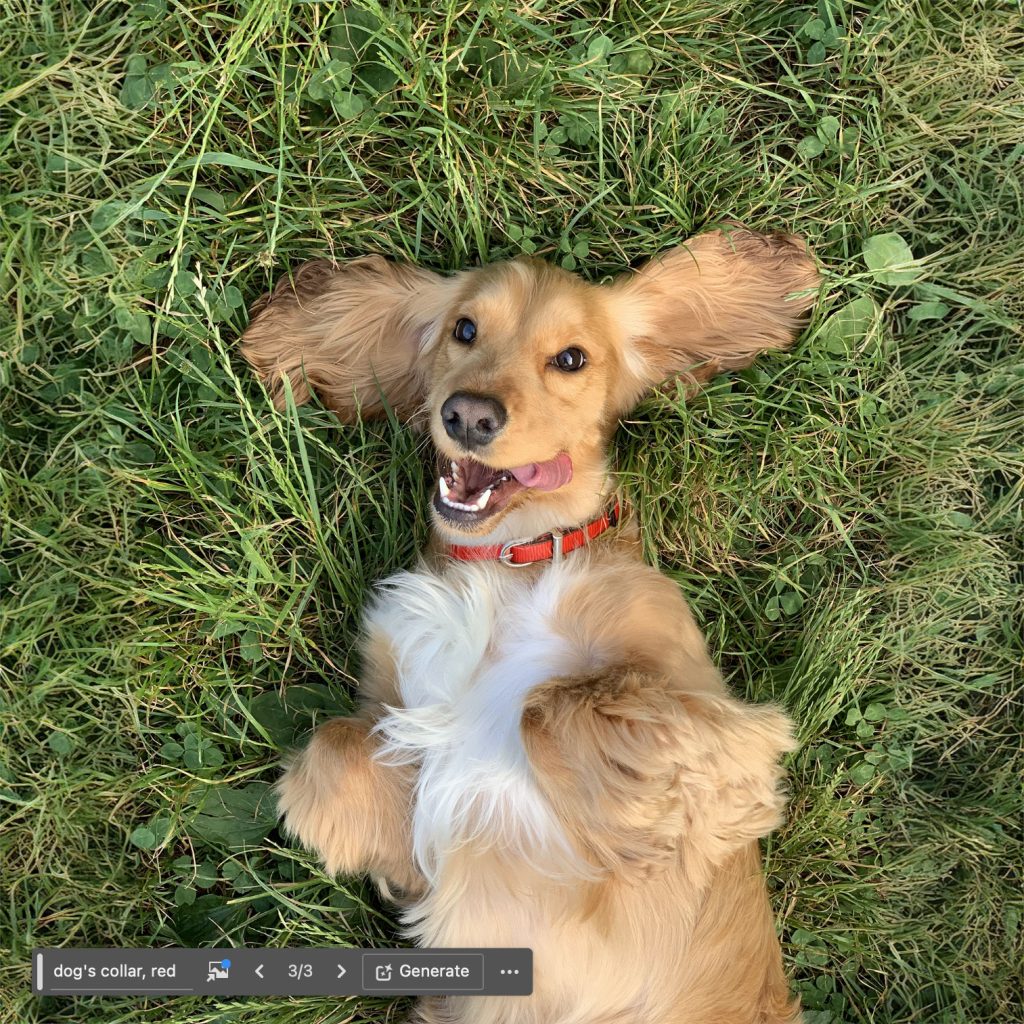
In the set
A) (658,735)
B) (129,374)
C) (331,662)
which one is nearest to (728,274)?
(658,735)

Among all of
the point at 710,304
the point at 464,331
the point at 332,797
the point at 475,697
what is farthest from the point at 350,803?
the point at 710,304

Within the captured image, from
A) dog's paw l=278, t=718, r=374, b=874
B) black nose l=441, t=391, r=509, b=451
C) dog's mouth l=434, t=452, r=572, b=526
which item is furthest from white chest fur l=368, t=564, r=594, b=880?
black nose l=441, t=391, r=509, b=451

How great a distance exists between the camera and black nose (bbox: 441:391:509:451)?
2.58 meters

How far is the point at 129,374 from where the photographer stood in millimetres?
3363

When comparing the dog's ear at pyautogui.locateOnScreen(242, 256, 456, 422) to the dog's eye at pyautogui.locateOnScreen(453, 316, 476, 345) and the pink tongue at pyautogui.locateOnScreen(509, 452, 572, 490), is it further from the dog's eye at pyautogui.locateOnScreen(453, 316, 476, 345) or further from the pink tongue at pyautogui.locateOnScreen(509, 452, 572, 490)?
the pink tongue at pyautogui.locateOnScreen(509, 452, 572, 490)

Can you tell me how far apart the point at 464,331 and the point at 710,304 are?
3.01 feet

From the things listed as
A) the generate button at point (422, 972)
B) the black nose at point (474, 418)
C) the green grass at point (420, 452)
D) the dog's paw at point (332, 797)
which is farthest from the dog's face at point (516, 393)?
the generate button at point (422, 972)

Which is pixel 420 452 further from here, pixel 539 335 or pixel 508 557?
pixel 539 335

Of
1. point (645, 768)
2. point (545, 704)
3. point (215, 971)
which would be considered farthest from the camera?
point (215, 971)

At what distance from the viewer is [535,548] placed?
9.71 ft

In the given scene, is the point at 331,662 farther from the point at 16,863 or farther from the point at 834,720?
the point at 834,720

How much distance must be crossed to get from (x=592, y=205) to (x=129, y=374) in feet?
5.99

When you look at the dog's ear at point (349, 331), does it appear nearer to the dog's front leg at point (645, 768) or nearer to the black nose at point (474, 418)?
the black nose at point (474, 418)

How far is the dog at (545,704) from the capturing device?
8.43 ft
